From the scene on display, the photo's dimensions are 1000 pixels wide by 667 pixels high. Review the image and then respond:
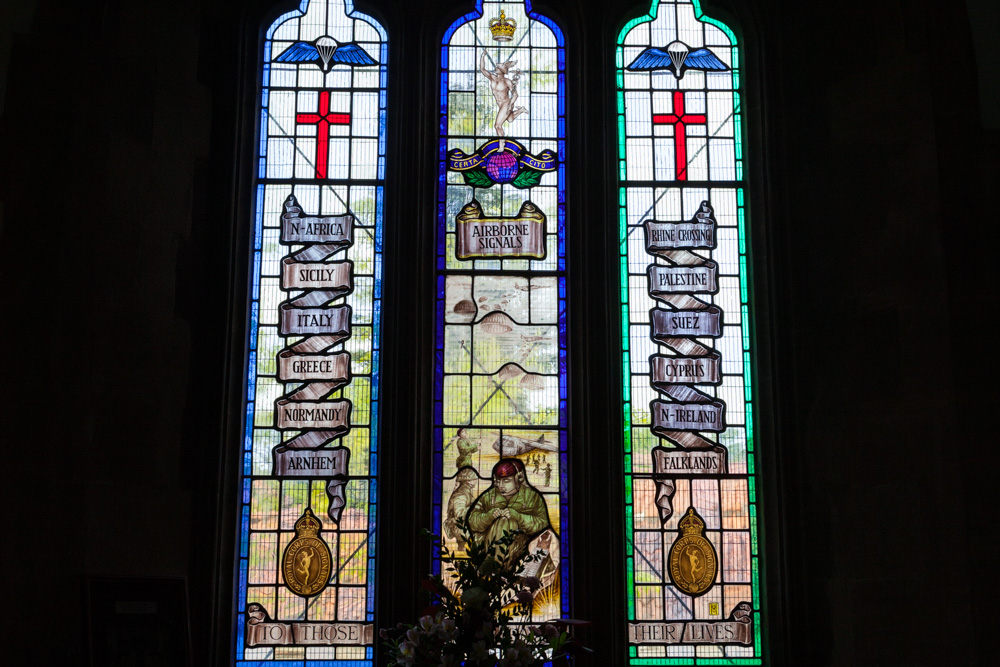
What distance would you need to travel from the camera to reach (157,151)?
525 centimetres

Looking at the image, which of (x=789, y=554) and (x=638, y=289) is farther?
(x=638, y=289)

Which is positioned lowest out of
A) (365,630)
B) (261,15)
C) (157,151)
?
(365,630)

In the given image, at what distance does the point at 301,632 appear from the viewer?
16.6 ft

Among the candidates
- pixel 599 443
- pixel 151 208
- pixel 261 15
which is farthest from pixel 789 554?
pixel 261 15

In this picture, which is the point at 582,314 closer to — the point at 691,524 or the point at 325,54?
the point at 691,524

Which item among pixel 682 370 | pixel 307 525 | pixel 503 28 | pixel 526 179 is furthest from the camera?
pixel 503 28

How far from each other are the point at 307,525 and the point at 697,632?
1.80 metres

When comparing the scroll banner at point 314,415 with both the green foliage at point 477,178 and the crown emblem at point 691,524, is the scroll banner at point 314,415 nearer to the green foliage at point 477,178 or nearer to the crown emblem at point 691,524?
the green foliage at point 477,178

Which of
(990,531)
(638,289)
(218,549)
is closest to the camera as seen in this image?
(990,531)

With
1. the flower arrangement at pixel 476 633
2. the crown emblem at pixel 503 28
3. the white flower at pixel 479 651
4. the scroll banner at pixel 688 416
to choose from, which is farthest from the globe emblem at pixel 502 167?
the white flower at pixel 479 651

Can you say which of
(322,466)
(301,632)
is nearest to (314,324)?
(322,466)

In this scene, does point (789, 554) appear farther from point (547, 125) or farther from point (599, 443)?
point (547, 125)

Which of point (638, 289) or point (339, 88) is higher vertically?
point (339, 88)

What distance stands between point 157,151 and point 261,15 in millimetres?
1016
